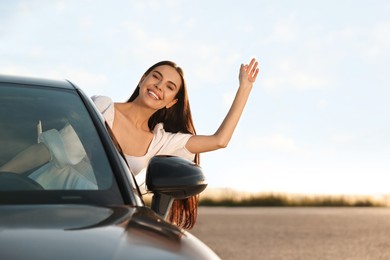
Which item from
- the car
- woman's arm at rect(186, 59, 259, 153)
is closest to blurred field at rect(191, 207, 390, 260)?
woman's arm at rect(186, 59, 259, 153)

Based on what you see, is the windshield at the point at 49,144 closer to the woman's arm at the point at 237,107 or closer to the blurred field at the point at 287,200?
the woman's arm at the point at 237,107

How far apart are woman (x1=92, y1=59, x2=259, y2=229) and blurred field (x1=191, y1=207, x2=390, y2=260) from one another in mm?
5346

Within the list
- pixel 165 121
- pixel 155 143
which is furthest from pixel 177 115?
pixel 155 143

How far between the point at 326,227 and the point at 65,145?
51.6 feet

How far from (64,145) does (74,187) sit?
64cm

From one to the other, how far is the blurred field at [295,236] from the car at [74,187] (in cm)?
863

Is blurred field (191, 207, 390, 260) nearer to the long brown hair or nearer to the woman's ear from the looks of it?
the long brown hair

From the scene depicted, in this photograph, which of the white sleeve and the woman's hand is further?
the woman's hand

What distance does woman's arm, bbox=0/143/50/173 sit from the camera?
14.1 feet

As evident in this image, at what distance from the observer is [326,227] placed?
1969 cm

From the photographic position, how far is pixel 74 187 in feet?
12.4

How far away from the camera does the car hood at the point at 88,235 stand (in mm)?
2748

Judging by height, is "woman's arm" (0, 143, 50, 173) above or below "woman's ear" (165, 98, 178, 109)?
below

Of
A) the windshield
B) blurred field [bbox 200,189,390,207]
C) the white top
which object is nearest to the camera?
the windshield
